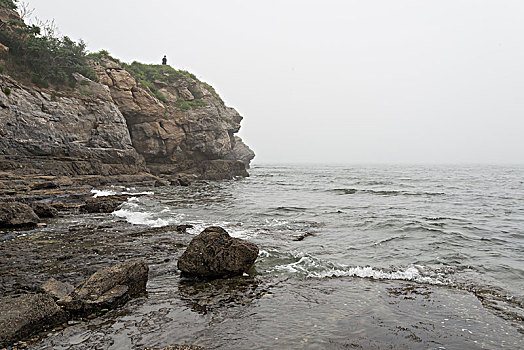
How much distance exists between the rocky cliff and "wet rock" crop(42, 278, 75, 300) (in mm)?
22200

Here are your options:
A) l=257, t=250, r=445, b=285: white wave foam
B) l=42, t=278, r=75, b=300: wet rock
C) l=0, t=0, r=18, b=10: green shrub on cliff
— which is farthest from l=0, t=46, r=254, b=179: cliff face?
l=257, t=250, r=445, b=285: white wave foam

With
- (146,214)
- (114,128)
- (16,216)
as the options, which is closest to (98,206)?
(146,214)

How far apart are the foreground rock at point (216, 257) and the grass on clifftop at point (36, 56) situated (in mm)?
32789

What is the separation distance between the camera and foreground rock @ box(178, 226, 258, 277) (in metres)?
7.59

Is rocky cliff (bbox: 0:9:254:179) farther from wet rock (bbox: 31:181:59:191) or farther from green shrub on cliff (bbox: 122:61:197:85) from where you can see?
wet rock (bbox: 31:181:59:191)

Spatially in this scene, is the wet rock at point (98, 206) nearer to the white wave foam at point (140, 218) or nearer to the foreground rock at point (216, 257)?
the white wave foam at point (140, 218)

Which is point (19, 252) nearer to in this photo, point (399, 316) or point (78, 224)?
point (78, 224)

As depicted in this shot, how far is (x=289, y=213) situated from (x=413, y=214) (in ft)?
25.8

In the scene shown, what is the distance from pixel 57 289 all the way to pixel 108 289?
106 cm

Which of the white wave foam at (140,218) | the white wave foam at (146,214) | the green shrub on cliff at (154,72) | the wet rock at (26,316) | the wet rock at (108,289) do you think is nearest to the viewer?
the wet rock at (26,316)

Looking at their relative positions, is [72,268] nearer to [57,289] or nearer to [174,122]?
[57,289]

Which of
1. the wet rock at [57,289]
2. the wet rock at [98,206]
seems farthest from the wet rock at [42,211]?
the wet rock at [57,289]

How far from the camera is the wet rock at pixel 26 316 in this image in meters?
4.39

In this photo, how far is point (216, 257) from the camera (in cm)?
766
